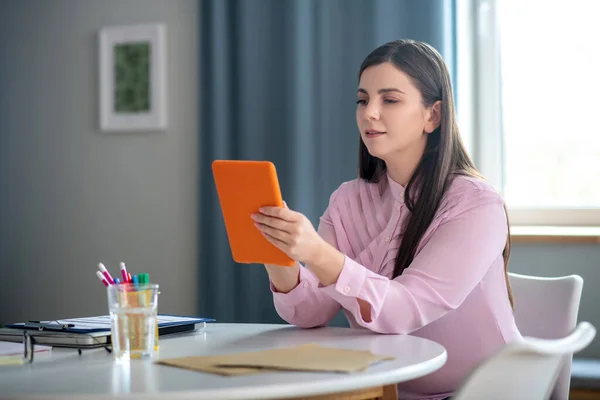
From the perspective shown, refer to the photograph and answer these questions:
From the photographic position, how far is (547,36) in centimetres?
301

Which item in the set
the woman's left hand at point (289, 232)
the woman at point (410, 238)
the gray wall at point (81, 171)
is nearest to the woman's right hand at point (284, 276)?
the woman at point (410, 238)

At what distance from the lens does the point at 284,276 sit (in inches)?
66.4

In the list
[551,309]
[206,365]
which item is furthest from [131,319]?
[551,309]

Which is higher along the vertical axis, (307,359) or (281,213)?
(281,213)

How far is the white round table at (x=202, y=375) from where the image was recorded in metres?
1.00

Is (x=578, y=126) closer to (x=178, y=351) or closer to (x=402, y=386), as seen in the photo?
(x=402, y=386)

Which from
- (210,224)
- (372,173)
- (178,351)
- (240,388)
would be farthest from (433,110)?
(210,224)

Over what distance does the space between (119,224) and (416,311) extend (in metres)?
2.23

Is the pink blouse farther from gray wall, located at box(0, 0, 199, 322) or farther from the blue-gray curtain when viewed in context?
gray wall, located at box(0, 0, 199, 322)

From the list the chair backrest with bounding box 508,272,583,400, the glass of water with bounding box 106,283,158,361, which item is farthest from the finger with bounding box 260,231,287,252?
the chair backrest with bounding box 508,272,583,400

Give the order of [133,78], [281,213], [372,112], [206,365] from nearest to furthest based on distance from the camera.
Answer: [206,365], [281,213], [372,112], [133,78]

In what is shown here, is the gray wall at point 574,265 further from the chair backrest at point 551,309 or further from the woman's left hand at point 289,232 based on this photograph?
the woman's left hand at point 289,232

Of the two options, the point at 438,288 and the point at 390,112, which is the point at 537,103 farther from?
the point at 438,288

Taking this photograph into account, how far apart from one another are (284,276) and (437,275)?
33cm
